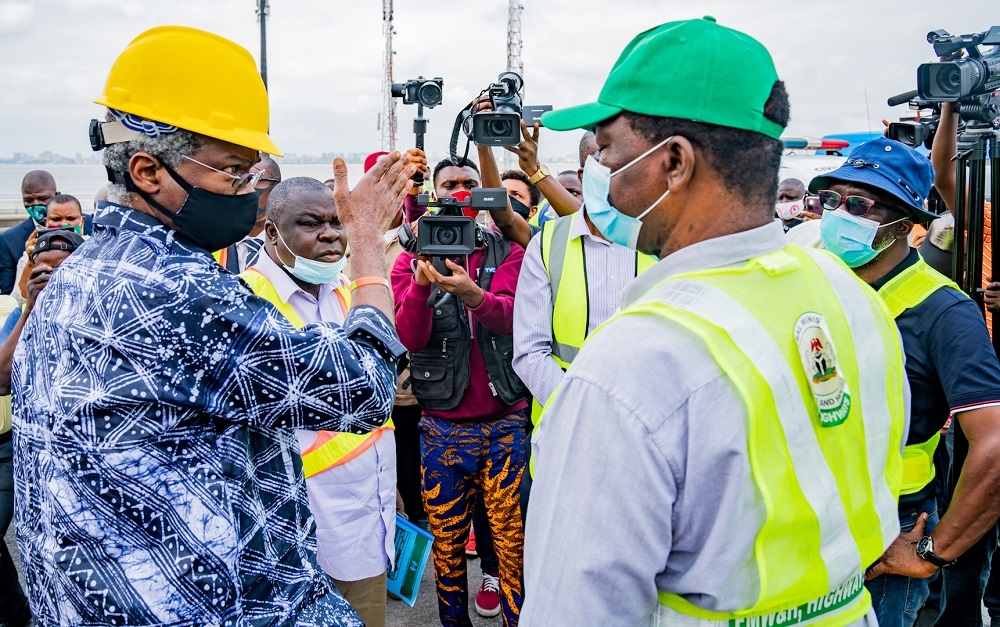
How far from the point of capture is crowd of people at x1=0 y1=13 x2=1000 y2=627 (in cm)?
124

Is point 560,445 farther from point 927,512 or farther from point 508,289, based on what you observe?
point 508,289

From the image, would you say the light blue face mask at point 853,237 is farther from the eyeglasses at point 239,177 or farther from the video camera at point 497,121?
the eyeglasses at point 239,177

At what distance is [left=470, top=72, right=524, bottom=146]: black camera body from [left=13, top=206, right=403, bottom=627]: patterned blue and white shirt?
2.00 metres

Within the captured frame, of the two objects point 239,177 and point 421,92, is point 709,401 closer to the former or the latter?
point 239,177

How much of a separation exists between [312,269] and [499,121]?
113 centimetres

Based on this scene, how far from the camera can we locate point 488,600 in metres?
4.39

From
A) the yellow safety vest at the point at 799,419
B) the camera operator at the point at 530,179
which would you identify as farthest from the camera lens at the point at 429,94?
the yellow safety vest at the point at 799,419

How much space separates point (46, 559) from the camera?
170 cm

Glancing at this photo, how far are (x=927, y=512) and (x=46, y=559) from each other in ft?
8.57

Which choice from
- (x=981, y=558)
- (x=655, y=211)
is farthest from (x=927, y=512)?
(x=655, y=211)

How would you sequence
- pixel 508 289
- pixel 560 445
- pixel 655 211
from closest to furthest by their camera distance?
pixel 560 445 → pixel 655 211 → pixel 508 289

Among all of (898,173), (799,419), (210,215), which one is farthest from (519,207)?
(799,419)

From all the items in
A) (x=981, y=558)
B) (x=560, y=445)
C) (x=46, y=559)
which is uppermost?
(x=560, y=445)

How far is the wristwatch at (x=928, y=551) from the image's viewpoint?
7.84ft
